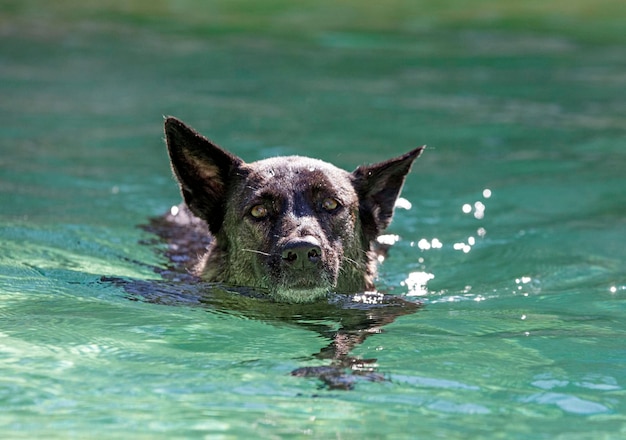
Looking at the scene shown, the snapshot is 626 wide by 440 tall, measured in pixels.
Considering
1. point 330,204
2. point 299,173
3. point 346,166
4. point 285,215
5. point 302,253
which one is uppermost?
point 346,166

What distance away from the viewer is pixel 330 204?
6.82 metres

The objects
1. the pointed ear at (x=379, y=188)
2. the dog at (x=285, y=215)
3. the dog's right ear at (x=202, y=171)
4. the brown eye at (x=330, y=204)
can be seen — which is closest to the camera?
the dog at (x=285, y=215)

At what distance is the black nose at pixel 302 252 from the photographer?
20.3ft

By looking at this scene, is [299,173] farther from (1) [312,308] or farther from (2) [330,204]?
(1) [312,308]

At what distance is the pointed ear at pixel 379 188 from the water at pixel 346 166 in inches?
22.4

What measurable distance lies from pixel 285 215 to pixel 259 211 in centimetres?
29

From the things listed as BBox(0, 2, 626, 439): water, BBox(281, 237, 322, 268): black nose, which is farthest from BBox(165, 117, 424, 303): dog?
BBox(0, 2, 626, 439): water

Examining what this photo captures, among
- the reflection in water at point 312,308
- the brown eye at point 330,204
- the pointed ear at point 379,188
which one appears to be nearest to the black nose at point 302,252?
the reflection in water at point 312,308

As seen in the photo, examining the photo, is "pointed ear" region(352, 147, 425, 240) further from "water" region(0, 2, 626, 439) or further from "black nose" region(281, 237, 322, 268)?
A: "black nose" region(281, 237, 322, 268)

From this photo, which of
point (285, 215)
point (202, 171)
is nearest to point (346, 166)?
point (202, 171)

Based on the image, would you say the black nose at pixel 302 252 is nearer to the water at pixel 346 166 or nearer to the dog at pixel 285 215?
the dog at pixel 285 215

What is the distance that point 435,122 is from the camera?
42.1 feet

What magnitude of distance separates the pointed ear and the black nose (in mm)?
1177

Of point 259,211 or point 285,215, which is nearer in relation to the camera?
point 285,215
